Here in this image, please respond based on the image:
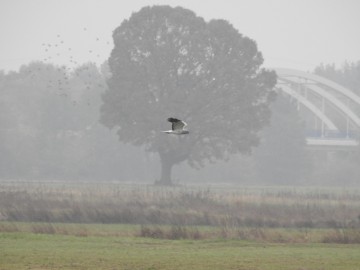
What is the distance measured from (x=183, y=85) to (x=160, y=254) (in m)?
71.2

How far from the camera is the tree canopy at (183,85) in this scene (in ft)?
350

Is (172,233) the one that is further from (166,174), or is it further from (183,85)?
(183,85)

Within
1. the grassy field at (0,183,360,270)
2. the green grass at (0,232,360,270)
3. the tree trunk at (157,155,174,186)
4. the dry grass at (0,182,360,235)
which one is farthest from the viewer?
the tree trunk at (157,155,174,186)

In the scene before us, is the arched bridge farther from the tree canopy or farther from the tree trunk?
the tree trunk

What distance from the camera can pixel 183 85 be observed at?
355 ft

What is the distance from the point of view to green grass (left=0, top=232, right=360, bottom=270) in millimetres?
34438

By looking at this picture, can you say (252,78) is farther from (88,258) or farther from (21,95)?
(88,258)

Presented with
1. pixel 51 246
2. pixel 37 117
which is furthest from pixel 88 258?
pixel 37 117

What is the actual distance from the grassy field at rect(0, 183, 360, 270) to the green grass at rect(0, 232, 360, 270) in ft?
0.10

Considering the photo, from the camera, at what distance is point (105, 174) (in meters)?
140

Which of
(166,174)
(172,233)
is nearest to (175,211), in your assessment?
(172,233)

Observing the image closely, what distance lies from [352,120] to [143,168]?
181ft

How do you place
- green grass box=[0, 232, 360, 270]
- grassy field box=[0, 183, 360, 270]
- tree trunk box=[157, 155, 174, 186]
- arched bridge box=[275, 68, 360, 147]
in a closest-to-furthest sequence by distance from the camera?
green grass box=[0, 232, 360, 270] → grassy field box=[0, 183, 360, 270] → tree trunk box=[157, 155, 174, 186] → arched bridge box=[275, 68, 360, 147]

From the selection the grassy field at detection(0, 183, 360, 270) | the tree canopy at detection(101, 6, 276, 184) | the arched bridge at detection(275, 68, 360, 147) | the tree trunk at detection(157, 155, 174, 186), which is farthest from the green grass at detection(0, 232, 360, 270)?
the arched bridge at detection(275, 68, 360, 147)
